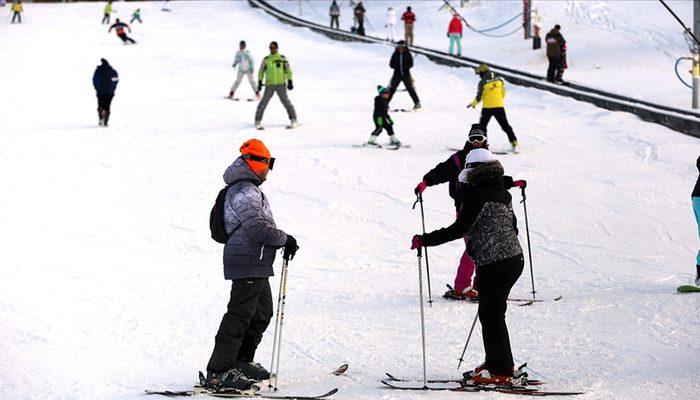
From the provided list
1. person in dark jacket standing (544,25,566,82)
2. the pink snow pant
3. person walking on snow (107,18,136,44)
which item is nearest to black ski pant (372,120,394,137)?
person in dark jacket standing (544,25,566,82)

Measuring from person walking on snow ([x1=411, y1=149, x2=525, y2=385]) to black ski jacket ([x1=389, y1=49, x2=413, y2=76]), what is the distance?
14526mm

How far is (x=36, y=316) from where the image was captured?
9484 mm

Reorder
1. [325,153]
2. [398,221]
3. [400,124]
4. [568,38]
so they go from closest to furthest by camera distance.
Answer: [398,221], [325,153], [400,124], [568,38]

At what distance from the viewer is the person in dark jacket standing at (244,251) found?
21.9 feet

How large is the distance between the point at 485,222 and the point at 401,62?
14.8 meters

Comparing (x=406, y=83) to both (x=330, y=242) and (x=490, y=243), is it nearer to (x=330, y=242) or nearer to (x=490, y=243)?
(x=330, y=242)

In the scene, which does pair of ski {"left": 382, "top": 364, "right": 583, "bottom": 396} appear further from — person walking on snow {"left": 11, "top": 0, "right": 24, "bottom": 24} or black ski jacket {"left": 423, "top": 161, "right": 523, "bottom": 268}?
person walking on snow {"left": 11, "top": 0, "right": 24, "bottom": 24}

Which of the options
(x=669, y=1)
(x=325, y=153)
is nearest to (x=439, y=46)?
(x=669, y=1)

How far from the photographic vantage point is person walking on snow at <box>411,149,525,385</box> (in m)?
6.74

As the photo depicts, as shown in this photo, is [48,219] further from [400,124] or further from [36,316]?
[400,124]

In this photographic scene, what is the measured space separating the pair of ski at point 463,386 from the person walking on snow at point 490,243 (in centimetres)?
5

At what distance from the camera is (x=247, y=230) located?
6.67m

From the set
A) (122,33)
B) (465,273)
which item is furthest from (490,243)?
(122,33)

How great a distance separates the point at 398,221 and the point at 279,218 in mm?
1466
